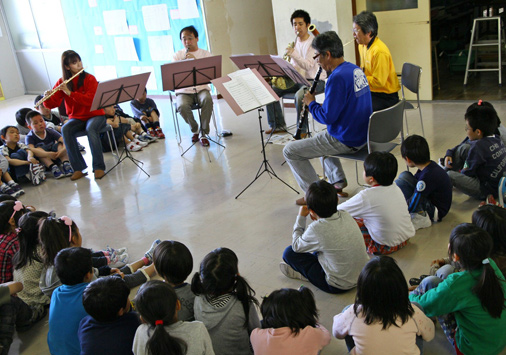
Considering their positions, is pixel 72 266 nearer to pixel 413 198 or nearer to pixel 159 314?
pixel 159 314

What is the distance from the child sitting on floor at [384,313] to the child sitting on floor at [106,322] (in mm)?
959

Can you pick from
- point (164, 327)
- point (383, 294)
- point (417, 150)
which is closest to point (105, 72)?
point (417, 150)

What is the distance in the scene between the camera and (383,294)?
76.3 inches

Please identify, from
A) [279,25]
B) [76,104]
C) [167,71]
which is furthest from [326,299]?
[279,25]

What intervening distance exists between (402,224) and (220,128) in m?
3.67

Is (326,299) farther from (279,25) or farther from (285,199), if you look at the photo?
(279,25)

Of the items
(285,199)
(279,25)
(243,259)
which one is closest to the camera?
(243,259)

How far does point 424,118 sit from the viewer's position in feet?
18.3

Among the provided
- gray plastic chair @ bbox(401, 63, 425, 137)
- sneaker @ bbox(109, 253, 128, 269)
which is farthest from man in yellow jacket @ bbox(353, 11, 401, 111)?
sneaker @ bbox(109, 253, 128, 269)

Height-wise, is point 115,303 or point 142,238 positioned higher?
point 115,303

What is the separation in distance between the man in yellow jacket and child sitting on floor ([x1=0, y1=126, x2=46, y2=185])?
11.2 ft

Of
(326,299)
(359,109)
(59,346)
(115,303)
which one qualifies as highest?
(359,109)

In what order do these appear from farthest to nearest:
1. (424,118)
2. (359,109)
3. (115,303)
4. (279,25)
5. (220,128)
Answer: (279,25) → (220,128) → (424,118) → (359,109) → (115,303)

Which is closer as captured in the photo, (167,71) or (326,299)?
(326,299)
